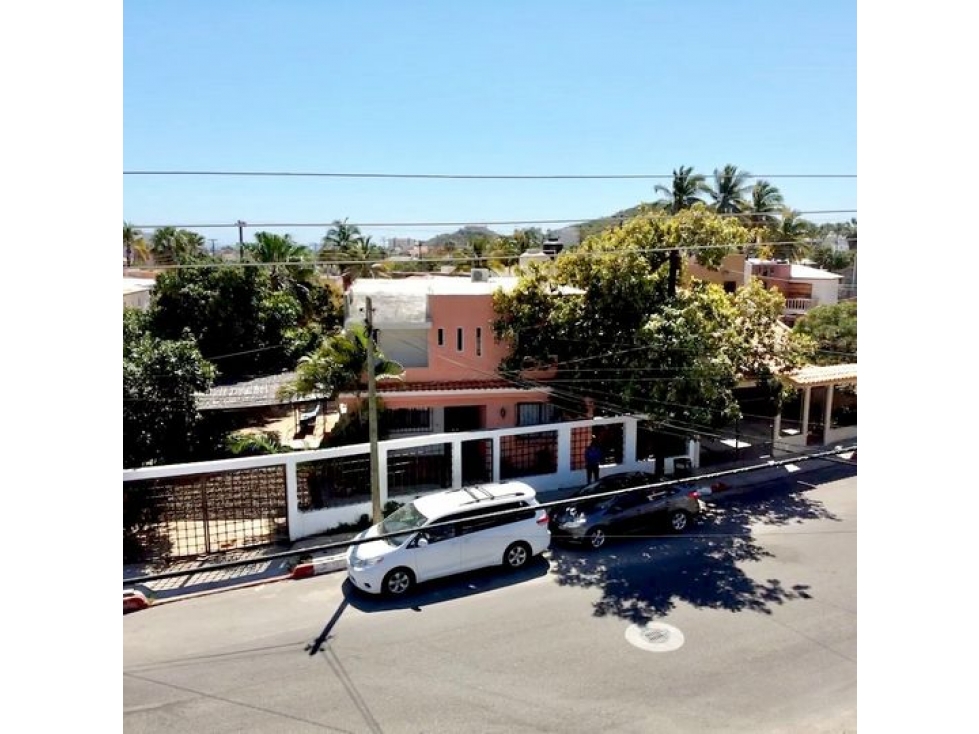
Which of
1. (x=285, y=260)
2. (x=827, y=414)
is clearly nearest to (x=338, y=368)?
(x=285, y=260)

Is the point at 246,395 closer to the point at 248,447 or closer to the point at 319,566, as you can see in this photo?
the point at 248,447

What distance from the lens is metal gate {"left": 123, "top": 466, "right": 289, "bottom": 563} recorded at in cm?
1193

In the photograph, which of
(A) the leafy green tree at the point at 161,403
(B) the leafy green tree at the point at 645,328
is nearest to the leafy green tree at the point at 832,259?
(B) the leafy green tree at the point at 645,328

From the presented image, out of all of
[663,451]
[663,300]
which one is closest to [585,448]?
[663,451]

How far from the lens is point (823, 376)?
18250 mm

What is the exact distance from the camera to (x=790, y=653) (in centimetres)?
888

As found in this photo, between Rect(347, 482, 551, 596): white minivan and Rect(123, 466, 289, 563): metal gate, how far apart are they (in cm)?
241

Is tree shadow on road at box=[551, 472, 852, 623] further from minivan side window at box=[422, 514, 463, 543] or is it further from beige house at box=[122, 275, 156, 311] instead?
beige house at box=[122, 275, 156, 311]

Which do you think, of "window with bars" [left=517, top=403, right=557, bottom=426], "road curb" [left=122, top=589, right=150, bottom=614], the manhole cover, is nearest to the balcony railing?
"window with bars" [left=517, top=403, right=557, bottom=426]

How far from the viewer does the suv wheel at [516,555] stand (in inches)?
452

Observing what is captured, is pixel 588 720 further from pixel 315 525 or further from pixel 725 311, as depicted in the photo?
pixel 725 311

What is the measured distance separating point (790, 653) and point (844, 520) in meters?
5.92

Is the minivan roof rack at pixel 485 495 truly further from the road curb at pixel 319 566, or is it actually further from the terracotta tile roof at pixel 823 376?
the terracotta tile roof at pixel 823 376

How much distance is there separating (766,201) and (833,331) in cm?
1944
